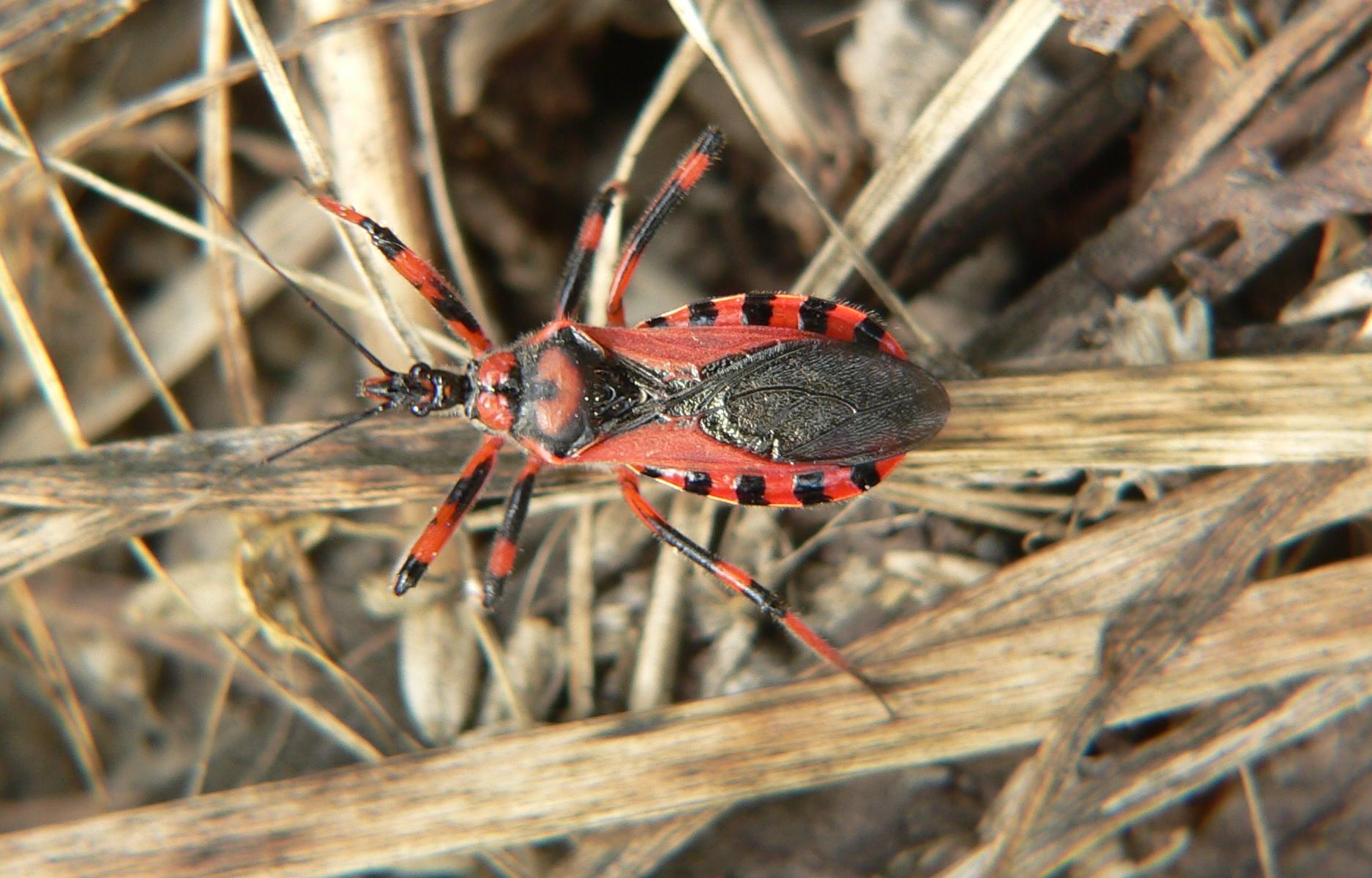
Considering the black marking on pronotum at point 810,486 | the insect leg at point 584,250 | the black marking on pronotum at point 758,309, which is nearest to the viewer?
the black marking on pronotum at point 810,486

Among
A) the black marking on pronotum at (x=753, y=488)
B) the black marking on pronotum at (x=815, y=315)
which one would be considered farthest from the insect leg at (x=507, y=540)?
the black marking on pronotum at (x=815, y=315)

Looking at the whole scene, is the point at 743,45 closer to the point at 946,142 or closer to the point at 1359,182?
the point at 946,142

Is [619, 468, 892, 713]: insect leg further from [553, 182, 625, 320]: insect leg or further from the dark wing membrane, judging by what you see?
[553, 182, 625, 320]: insect leg

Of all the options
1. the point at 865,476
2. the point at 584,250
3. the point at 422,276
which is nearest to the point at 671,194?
the point at 584,250

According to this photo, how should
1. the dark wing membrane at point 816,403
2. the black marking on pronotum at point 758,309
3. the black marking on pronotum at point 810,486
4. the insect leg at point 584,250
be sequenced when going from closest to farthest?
the dark wing membrane at point 816,403 < the black marking on pronotum at point 810,486 < the black marking on pronotum at point 758,309 < the insect leg at point 584,250

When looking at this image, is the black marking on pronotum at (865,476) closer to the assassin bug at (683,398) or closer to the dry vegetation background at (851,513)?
the assassin bug at (683,398)

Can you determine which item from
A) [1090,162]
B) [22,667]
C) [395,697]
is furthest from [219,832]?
[1090,162]

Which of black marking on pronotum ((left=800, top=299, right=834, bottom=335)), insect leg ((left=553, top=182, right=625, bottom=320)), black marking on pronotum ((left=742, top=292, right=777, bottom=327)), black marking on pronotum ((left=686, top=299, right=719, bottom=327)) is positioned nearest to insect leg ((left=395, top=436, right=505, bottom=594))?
insect leg ((left=553, top=182, right=625, bottom=320))
